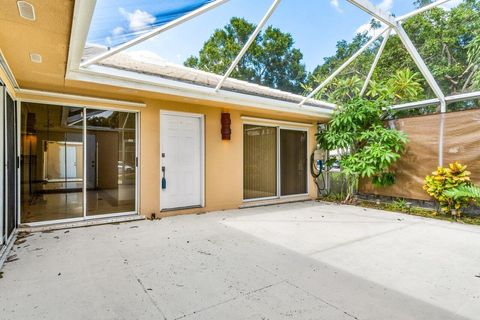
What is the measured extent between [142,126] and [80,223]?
198 centimetres

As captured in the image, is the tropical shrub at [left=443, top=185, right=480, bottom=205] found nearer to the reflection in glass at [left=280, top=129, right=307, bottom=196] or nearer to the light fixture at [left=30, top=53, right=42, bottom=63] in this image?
the reflection in glass at [left=280, top=129, right=307, bottom=196]

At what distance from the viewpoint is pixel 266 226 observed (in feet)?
14.9

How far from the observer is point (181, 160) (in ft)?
18.2

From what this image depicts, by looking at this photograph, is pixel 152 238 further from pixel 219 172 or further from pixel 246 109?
pixel 246 109

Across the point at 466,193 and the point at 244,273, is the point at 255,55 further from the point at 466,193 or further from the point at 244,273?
the point at 244,273

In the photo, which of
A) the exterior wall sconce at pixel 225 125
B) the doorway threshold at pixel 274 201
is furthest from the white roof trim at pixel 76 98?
the doorway threshold at pixel 274 201

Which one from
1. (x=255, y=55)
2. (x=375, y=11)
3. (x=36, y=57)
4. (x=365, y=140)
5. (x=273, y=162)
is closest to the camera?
(x=36, y=57)

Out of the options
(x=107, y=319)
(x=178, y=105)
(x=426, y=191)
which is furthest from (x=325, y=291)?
(x=426, y=191)

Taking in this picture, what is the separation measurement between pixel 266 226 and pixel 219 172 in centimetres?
188

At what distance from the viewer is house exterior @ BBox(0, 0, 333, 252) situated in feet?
9.71

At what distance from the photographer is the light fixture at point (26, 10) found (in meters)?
1.99

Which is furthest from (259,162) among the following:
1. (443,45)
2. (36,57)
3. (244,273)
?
(443,45)

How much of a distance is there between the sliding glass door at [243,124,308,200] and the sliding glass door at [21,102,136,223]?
8.91ft

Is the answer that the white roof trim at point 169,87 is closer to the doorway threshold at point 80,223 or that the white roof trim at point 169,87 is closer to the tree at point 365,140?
the tree at point 365,140
